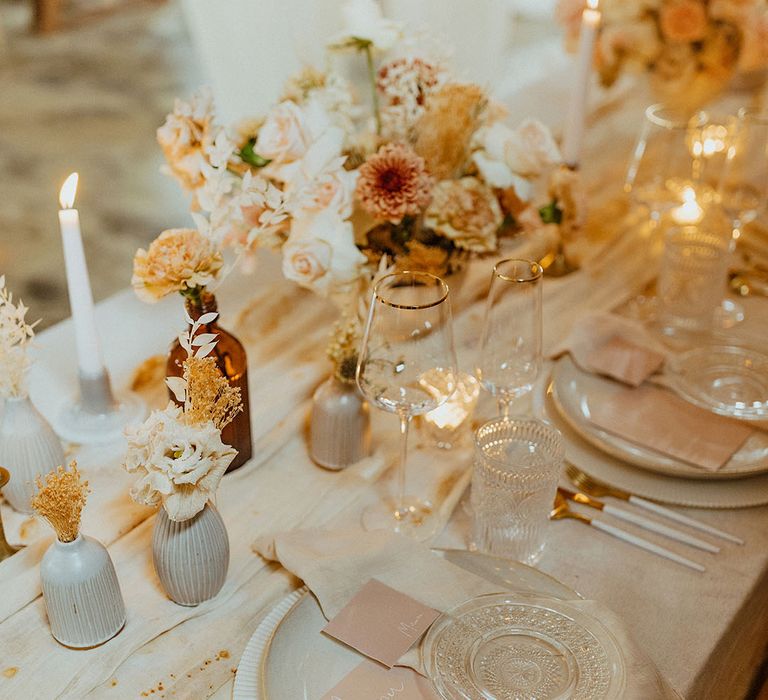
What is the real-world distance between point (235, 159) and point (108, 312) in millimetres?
353

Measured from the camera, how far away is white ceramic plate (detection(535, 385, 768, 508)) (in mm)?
1133

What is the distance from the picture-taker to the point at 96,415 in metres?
1.23

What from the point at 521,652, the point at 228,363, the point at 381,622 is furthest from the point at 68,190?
the point at 521,652

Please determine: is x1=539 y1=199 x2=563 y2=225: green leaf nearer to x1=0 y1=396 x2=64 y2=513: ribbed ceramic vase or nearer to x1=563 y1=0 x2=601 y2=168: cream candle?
x1=563 y1=0 x2=601 y2=168: cream candle

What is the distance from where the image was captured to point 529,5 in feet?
13.3

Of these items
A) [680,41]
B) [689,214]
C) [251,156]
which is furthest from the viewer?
[680,41]

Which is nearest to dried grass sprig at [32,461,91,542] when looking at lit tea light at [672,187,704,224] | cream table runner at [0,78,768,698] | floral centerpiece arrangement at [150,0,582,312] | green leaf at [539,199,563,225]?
cream table runner at [0,78,768,698]

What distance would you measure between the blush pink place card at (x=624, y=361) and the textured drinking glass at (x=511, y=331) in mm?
226

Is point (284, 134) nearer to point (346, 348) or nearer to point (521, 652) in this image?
point (346, 348)

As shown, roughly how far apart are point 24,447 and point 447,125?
2.22 ft

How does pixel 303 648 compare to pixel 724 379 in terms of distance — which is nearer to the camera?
pixel 303 648

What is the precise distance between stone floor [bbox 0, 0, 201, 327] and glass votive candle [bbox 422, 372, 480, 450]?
1.24 metres

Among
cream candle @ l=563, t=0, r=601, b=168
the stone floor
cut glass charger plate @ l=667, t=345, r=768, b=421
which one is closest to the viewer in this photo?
cut glass charger plate @ l=667, t=345, r=768, b=421

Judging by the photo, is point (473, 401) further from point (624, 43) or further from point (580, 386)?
point (624, 43)
